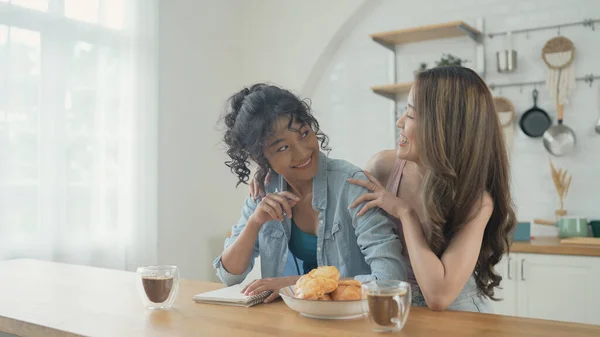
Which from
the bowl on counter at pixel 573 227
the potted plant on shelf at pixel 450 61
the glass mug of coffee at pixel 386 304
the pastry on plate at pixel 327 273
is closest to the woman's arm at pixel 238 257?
the pastry on plate at pixel 327 273

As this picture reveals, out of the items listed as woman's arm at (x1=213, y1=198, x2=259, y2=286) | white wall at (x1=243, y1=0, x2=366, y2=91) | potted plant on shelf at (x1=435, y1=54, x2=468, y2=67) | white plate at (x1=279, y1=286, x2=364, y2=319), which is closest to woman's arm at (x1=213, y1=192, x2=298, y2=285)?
woman's arm at (x1=213, y1=198, x2=259, y2=286)

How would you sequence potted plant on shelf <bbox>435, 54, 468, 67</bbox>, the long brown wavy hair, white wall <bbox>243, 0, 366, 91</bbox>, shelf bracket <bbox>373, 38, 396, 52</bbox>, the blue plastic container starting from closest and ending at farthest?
the long brown wavy hair < the blue plastic container < potted plant on shelf <bbox>435, 54, 468, 67</bbox> < shelf bracket <bbox>373, 38, 396, 52</bbox> < white wall <bbox>243, 0, 366, 91</bbox>

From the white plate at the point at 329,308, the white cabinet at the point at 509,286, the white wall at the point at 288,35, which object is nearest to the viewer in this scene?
the white plate at the point at 329,308

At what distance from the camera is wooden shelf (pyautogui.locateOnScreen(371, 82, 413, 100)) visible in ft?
13.1

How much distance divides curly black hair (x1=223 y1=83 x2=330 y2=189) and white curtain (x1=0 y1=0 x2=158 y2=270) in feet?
5.31

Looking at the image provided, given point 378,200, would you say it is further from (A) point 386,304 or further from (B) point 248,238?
(A) point 386,304

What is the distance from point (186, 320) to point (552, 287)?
7.80ft

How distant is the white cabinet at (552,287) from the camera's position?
3.13 m

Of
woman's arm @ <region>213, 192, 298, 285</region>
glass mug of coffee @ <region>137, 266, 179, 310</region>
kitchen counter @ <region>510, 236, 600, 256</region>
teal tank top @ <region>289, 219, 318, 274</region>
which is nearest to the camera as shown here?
glass mug of coffee @ <region>137, 266, 179, 310</region>

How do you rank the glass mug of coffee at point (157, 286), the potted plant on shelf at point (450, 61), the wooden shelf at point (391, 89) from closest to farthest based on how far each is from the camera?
the glass mug of coffee at point (157, 286) < the potted plant on shelf at point (450, 61) < the wooden shelf at point (391, 89)

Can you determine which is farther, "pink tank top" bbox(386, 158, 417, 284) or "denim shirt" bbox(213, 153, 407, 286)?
"pink tank top" bbox(386, 158, 417, 284)

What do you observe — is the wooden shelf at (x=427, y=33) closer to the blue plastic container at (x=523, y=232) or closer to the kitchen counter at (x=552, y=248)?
the blue plastic container at (x=523, y=232)

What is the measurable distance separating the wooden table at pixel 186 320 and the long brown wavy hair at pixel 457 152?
31cm

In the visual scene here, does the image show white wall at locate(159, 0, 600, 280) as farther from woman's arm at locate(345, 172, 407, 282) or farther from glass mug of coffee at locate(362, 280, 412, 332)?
glass mug of coffee at locate(362, 280, 412, 332)
